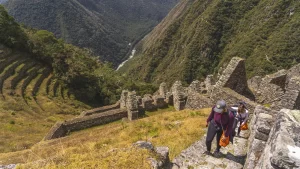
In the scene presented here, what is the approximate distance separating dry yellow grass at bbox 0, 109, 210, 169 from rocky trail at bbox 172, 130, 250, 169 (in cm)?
104

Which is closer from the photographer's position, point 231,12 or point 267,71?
point 267,71

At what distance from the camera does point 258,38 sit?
13062 cm

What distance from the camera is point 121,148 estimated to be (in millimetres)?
8781

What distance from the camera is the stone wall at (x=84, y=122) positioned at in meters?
22.4

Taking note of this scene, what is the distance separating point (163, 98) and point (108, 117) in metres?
5.25

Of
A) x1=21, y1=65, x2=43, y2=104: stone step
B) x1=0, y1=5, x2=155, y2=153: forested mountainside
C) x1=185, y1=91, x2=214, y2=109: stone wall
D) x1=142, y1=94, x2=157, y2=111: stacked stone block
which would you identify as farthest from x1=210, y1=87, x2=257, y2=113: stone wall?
x1=21, y1=65, x2=43, y2=104: stone step

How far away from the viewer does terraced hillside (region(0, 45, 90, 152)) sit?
25.4 m

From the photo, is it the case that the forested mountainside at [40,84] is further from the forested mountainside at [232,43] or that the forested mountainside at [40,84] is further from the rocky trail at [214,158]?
the forested mountainside at [232,43]

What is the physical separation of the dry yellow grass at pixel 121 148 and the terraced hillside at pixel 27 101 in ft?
32.0

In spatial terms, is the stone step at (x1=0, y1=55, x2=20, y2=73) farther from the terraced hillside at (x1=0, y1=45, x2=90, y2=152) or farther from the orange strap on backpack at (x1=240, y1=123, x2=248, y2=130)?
the orange strap on backpack at (x1=240, y1=123, x2=248, y2=130)

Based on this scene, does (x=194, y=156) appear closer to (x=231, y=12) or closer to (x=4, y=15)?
(x=4, y=15)

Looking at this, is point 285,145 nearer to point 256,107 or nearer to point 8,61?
point 256,107

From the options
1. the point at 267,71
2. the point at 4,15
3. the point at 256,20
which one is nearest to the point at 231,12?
the point at 256,20

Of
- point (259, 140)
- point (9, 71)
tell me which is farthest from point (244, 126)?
point (9, 71)
